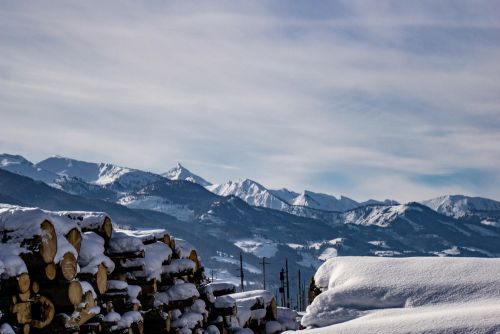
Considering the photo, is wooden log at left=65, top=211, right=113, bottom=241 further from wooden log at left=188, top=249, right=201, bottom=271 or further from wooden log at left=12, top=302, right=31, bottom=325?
wooden log at left=188, top=249, right=201, bottom=271

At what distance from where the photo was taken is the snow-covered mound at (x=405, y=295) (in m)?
8.42

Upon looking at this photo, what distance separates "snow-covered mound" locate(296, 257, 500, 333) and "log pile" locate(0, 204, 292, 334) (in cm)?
502

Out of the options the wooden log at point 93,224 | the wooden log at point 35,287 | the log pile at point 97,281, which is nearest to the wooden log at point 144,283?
the log pile at point 97,281

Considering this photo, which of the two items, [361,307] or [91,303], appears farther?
[91,303]

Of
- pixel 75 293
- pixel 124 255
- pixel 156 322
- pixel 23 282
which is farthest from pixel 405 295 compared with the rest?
pixel 156 322

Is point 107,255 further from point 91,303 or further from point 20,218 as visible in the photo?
point 20,218

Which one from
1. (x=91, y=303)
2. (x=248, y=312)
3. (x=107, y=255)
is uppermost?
(x=107, y=255)

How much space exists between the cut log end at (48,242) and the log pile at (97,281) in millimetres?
19

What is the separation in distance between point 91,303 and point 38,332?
131 centimetres

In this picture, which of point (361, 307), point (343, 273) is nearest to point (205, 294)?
point (343, 273)

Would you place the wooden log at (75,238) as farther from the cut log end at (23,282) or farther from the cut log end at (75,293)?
the cut log end at (23,282)

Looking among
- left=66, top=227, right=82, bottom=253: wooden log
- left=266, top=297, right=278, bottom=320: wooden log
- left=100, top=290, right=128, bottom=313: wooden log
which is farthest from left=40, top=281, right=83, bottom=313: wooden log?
left=266, top=297, right=278, bottom=320: wooden log

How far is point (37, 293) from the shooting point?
11938 mm

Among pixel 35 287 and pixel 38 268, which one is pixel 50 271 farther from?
pixel 35 287
